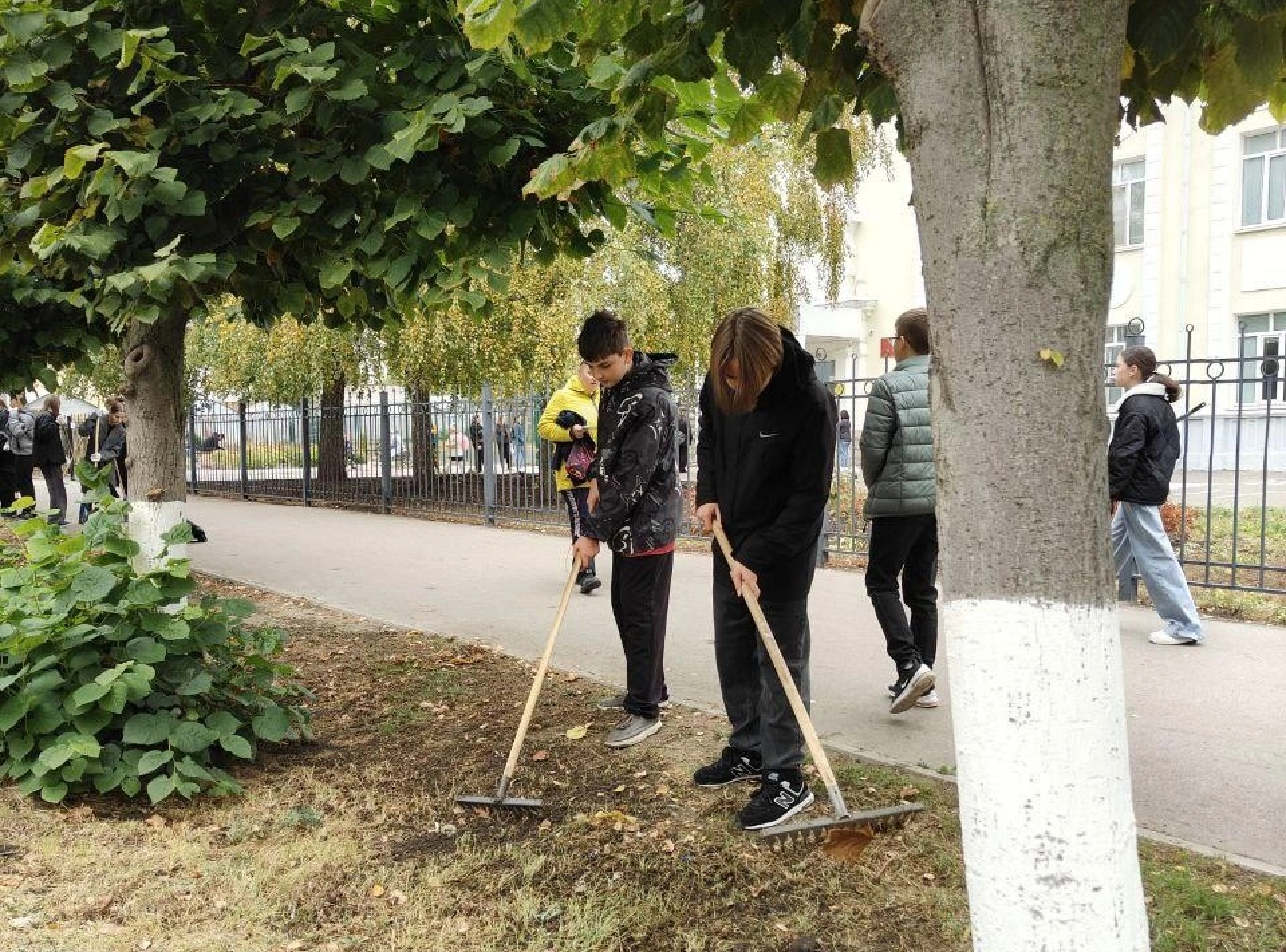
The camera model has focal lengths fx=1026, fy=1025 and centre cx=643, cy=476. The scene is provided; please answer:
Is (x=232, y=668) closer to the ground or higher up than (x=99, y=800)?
higher up

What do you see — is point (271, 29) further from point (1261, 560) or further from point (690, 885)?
point (1261, 560)

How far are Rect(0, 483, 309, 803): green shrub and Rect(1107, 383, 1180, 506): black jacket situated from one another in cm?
508

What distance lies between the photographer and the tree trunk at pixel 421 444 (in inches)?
575

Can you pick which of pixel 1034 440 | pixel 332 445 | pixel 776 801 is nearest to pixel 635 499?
A: pixel 776 801

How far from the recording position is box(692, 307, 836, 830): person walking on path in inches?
142

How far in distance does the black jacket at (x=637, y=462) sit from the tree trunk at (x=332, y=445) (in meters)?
12.7

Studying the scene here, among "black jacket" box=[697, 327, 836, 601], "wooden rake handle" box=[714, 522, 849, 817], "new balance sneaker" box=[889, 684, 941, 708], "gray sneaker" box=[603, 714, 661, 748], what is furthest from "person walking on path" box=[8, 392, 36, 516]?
"wooden rake handle" box=[714, 522, 849, 817]

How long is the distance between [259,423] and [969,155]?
18.0 metres

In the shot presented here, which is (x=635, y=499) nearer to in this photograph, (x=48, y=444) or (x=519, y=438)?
(x=519, y=438)

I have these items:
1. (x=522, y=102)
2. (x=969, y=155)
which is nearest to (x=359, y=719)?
(x=522, y=102)

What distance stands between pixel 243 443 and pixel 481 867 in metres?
17.2

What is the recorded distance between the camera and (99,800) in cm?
392

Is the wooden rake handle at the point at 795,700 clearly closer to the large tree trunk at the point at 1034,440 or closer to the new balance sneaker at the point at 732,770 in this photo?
the new balance sneaker at the point at 732,770

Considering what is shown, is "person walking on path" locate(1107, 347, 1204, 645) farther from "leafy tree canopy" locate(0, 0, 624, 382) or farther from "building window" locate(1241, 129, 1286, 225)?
"building window" locate(1241, 129, 1286, 225)
